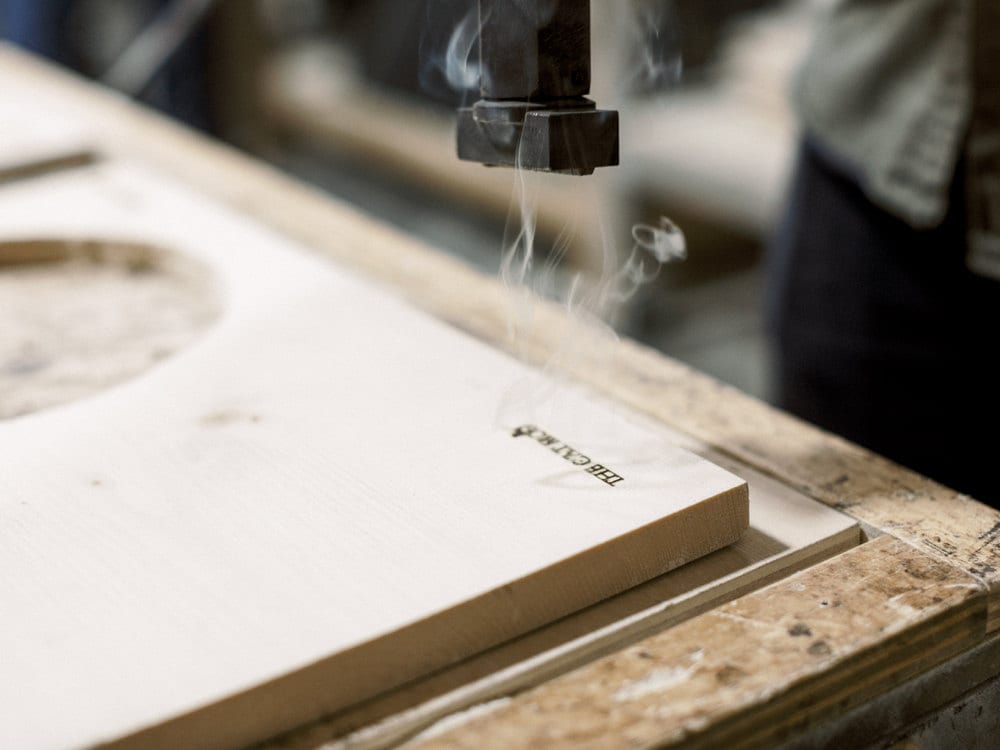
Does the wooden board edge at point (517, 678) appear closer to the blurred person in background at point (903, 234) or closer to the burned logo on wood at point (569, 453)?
the burned logo on wood at point (569, 453)

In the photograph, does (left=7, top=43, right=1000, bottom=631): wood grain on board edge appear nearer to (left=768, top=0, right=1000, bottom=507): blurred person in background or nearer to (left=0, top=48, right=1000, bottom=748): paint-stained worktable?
(left=0, top=48, right=1000, bottom=748): paint-stained worktable

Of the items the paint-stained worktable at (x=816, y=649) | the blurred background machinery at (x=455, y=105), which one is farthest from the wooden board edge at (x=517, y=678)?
the blurred background machinery at (x=455, y=105)

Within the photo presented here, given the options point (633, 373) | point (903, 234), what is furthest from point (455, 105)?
point (633, 373)

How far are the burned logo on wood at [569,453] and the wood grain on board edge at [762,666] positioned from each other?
0.10 m

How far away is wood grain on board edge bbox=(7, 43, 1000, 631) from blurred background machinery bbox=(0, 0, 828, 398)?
436mm

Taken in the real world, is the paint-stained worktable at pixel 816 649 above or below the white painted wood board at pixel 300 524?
below

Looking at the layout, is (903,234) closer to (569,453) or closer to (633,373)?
(633,373)

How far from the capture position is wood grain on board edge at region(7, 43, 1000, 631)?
627 mm

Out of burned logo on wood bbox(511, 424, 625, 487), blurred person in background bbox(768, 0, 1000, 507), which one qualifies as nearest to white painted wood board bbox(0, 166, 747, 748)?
burned logo on wood bbox(511, 424, 625, 487)

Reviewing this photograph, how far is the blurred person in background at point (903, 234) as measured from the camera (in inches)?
37.7

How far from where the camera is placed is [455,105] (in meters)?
2.04

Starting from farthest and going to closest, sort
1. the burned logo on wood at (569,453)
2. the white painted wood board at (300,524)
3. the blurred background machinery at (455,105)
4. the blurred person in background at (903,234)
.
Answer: the blurred background machinery at (455,105) → the blurred person in background at (903,234) → the burned logo on wood at (569,453) → the white painted wood board at (300,524)

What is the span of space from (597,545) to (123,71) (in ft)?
10.3

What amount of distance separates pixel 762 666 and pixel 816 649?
A: 0.10 ft
